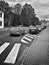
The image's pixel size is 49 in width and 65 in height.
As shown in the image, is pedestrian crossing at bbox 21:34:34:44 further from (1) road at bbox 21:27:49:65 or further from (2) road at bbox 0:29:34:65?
(1) road at bbox 21:27:49:65

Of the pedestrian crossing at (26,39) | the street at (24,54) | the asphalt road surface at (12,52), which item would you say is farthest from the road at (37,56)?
the pedestrian crossing at (26,39)

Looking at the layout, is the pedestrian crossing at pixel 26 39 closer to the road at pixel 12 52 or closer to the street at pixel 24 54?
the road at pixel 12 52

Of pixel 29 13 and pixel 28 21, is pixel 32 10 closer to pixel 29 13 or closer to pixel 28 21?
pixel 29 13

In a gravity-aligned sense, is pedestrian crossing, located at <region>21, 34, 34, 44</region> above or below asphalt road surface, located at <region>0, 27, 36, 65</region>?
below

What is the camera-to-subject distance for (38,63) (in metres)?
5.42

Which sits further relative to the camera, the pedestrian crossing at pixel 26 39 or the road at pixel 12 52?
the pedestrian crossing at pixel 26 39

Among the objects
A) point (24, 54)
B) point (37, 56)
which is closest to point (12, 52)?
point (24, 54)

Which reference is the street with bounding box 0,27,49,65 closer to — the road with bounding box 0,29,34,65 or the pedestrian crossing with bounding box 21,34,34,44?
the road with bounding box 0,29,34,65

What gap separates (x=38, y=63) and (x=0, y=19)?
40.5m

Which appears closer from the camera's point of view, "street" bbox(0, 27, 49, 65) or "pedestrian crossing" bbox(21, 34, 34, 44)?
"street" bbox(0, 27, 49, 65)

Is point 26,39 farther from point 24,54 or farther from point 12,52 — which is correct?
point 24,54

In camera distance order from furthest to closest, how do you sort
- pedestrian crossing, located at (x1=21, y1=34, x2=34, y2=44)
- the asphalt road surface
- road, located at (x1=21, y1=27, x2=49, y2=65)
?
pedestrian crossing, located at (x1=21, y1=34, x2=34, y2=44) → the asphalt road surface → road, located at (x1=21, y1=27, x2=49, y2=65)

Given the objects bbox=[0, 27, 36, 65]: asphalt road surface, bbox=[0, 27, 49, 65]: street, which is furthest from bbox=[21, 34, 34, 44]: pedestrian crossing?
bbox=[0, 27, 49, 65]: street

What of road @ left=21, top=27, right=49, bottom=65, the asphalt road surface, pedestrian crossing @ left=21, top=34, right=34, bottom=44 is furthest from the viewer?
pedestrian crossing @ left=21, top=34, right=34, bottom=44
